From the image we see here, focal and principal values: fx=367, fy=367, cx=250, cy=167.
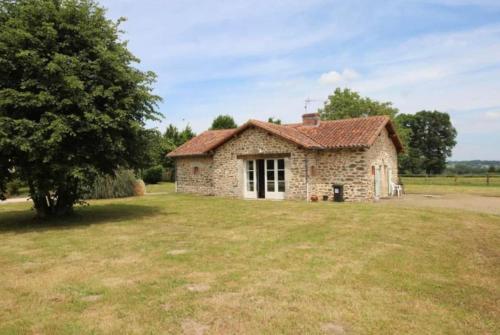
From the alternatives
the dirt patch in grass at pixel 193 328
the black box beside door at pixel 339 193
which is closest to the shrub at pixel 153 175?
the black box beside door at pixel 339 193

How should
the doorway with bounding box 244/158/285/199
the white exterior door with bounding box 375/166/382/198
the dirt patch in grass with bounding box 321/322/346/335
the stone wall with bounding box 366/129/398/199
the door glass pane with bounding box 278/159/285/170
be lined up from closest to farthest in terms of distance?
the dirt patch in grass with bounding box 321/322/346/335 → the stone wall with bounding box 366/129/398/199 → the white exterior door with bounding box 375/166/382/198 → the door glass pane with bounding box 278/159/285/170 → the doorway with bounding box 244/158/285/199

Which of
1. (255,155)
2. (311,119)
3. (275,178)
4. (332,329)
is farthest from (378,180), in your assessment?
(332,329)

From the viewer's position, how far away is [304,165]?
1744cm

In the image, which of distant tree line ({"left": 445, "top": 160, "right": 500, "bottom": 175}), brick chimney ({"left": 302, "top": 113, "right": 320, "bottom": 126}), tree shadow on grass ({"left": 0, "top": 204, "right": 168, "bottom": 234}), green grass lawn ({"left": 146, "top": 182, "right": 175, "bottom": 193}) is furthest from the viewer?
distant tree line ({"left": 445, "top": 160, "right": 500, "bottom": 175})

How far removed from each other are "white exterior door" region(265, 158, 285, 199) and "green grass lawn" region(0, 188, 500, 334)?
7.62m

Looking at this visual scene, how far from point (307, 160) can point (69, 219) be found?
1040 cm

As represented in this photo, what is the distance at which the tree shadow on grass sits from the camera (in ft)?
36.0

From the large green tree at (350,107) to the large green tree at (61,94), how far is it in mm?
35068

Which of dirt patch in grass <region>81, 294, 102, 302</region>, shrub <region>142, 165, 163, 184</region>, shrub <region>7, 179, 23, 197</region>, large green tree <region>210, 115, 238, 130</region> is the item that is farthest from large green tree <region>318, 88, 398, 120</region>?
dirt patch in grass <region>81, 294, 102, 302</region>

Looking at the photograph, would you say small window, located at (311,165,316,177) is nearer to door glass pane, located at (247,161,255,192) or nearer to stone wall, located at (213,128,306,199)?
stone wall, located at (213,128,306,199)

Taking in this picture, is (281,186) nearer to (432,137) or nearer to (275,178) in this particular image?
(275,178)

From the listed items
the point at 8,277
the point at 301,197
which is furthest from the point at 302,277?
the point at 301,197

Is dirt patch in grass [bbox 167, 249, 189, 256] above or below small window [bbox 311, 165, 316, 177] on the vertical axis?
below

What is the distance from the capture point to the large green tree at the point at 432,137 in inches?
2616
